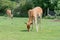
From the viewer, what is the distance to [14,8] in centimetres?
5731

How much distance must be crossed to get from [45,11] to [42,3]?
7.49 feet

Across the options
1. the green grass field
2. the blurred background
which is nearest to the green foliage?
the blurred background

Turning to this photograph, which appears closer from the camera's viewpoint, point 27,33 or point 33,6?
point 27,33

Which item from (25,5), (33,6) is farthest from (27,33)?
(25,5)

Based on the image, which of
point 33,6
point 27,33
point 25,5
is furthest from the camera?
point 25,5

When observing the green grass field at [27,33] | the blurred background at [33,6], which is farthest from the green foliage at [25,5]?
the green grass field at [27,33]

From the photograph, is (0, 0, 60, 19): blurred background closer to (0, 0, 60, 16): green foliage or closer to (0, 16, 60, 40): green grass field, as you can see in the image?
(0, 0, 60, 16): green foliage

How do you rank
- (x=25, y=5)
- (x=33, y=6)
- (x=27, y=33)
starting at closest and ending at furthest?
(x=27, y=33)
(x=33, y=6)
(x=25, y=5)

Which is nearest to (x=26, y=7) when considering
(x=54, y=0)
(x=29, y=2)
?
(x=29, y=2)

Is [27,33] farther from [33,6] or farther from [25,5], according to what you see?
[25,5]

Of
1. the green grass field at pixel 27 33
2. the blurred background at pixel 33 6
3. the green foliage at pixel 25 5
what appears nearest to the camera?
the green grass field at pixel 27 33

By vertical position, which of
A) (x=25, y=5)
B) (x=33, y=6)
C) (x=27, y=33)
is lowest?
(x=27, y=33)

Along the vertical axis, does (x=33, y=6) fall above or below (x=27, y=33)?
above

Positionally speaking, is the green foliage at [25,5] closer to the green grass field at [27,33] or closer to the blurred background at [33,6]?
the blurred background at [33,6]
